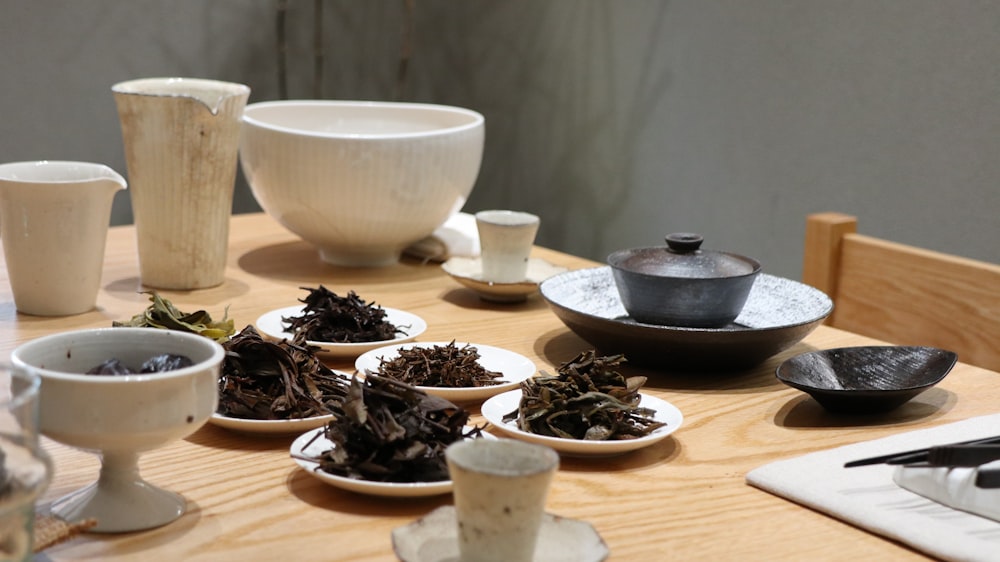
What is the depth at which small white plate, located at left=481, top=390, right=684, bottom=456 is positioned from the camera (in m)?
0.91

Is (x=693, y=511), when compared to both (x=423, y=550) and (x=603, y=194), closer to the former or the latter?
(x=423, y=550)

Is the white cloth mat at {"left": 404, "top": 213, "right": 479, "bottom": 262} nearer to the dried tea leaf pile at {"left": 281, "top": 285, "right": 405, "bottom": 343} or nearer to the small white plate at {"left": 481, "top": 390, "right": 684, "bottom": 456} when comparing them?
the dried tea leaf pile at {"left": 281, "top": 285, "right": 405, "bottom": 343}

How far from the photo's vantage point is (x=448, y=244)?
1764 millimetres

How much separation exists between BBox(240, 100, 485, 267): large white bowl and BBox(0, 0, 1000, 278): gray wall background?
1171 mm

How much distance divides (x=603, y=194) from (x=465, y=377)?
2.32 metres

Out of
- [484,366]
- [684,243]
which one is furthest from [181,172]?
[684,243]

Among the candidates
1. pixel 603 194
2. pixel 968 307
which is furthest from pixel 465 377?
pixel 603 194

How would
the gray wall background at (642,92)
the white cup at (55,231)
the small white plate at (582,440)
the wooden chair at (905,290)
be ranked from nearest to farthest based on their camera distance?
1. the small white plate at (582,440)
2. the white cup at (55,231)
3. the wooden chair at (905,290)
4. the gray wall background at (642,92)

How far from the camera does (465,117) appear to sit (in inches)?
71.6

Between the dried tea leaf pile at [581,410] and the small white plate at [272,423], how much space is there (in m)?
0.18

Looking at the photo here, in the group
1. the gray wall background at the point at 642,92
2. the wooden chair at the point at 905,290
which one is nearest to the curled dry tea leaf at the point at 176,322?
the wooden chair at the point at 905,290

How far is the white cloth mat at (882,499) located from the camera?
0.78 meters

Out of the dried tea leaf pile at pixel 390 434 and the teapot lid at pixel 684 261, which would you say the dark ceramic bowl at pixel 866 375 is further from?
the dried tea leaf pile at pixel 390 434

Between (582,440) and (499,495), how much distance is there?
0.28m
